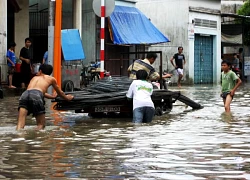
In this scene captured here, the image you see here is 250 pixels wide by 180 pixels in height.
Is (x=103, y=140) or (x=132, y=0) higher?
(x=132, y=0)

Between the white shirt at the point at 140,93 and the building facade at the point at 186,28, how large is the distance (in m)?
20.9

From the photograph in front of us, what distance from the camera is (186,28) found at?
34531mm

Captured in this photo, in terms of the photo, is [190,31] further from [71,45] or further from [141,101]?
[141,101]

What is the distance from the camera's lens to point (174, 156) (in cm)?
786

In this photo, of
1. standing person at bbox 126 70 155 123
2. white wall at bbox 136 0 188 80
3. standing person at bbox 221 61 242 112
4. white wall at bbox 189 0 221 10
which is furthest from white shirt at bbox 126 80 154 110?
white wall at bbox 189 0 221 10

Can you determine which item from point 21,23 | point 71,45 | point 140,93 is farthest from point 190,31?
point 140,93

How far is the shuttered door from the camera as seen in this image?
36050 millimetres

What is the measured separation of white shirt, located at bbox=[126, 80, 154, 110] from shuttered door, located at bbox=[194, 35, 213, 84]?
923 inches

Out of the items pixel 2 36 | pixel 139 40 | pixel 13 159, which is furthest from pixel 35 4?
pixel 13 159

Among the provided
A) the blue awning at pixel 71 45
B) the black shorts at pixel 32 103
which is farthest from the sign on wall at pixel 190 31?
the black shorts at pixel 32 103

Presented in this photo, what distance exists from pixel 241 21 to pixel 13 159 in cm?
3541

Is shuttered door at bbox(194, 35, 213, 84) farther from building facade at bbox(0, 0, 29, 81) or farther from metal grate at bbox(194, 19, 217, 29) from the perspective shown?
building facade at bbox(0, 0, 29, 81)

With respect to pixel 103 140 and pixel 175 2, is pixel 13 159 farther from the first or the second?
pixel 175 2

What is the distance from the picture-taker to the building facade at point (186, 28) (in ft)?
113
